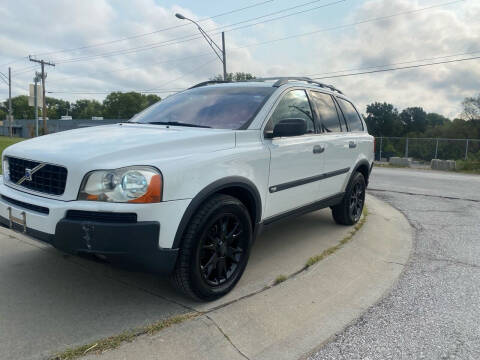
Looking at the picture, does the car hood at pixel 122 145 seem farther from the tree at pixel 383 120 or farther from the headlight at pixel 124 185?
the tree at pixel 383 120

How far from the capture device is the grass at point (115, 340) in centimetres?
221

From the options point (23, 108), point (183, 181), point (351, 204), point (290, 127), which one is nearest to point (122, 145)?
point (183, 181)

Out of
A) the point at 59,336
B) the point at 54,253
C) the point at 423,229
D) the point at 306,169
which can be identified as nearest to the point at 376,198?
the point at 423,229

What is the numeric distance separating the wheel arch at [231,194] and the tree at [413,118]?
78.2 metres

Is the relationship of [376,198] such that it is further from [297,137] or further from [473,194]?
[297,137]

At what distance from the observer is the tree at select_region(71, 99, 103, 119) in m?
106

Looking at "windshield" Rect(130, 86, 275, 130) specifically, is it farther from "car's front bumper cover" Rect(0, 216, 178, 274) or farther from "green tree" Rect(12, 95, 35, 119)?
"green tree" Rect(12, 95, 35, 119)

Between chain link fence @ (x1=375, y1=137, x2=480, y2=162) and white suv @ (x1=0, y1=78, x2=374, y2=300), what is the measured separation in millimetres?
21002

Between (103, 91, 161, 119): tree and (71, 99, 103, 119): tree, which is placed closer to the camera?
(103, 91, 161, 119): tree

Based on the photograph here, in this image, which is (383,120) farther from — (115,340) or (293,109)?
(115,340)

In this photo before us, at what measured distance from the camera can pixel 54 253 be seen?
380 cm

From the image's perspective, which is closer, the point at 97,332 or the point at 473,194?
the point at 97,332

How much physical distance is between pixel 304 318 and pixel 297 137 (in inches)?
69.1

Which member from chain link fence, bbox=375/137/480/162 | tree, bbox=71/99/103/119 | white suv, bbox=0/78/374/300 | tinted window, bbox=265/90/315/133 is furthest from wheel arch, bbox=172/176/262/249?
tree, bbox=71/99/103/119
